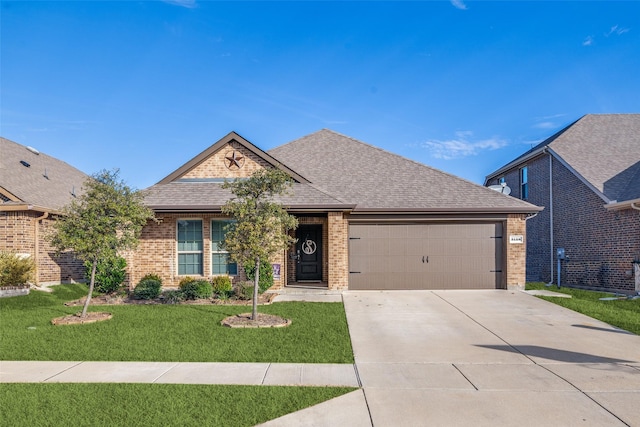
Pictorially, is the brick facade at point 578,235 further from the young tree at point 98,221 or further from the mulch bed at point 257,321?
the young tree at point 98,221

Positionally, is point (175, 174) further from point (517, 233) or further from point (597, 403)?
point (597, 403)

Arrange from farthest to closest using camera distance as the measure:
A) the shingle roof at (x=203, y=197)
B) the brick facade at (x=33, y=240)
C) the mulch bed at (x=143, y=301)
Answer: the brick facade at (x=33, y=240) → the shingle roof at (x=203, y=197) → the mulch bed at (x=143, y=301)

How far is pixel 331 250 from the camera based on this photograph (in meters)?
13.5

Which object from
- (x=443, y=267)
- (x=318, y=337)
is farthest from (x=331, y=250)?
(x=318, y=337)

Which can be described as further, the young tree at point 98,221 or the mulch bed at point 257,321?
the young tree at point 98,221

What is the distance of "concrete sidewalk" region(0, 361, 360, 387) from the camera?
5414 mm

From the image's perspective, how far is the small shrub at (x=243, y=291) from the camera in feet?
39.2

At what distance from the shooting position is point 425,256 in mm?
14281

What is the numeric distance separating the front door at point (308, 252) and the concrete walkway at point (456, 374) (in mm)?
7275

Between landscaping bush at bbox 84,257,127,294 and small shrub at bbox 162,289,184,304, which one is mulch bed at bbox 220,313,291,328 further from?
landscaping bush at bbox 84,257,127,294

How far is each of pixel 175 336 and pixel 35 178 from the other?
13.9 meters

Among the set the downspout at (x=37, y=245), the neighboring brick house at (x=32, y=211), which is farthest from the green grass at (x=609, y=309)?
Result: the downspout at (x=37, y=245)

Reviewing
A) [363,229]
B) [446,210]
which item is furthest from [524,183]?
[363,229]

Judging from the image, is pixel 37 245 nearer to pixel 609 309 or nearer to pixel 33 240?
pixel 33 240
